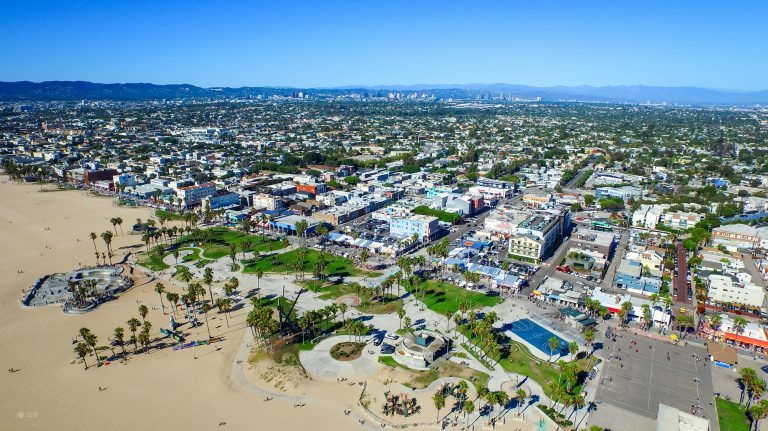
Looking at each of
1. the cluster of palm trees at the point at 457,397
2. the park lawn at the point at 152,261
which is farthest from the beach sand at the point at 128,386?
the cluster of palm trees at the point at 457,397

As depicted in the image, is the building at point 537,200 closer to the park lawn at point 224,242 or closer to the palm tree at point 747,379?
the park lawn at point 224,242

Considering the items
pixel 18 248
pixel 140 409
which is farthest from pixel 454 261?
pixel 18 248

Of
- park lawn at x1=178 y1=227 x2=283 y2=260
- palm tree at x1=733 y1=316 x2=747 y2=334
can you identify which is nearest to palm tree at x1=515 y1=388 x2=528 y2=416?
palm tree at x1=733 y1=316 x2=747 y2=334

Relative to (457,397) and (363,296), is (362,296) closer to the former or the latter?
(363,296)

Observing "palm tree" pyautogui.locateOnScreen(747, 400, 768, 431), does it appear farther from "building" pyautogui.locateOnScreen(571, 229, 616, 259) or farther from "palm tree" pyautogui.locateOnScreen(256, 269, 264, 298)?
"palm tree" pyautogui.locateOnScreen(256, 269, 264, 298)

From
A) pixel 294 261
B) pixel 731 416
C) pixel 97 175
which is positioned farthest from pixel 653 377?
pixel 97 175
